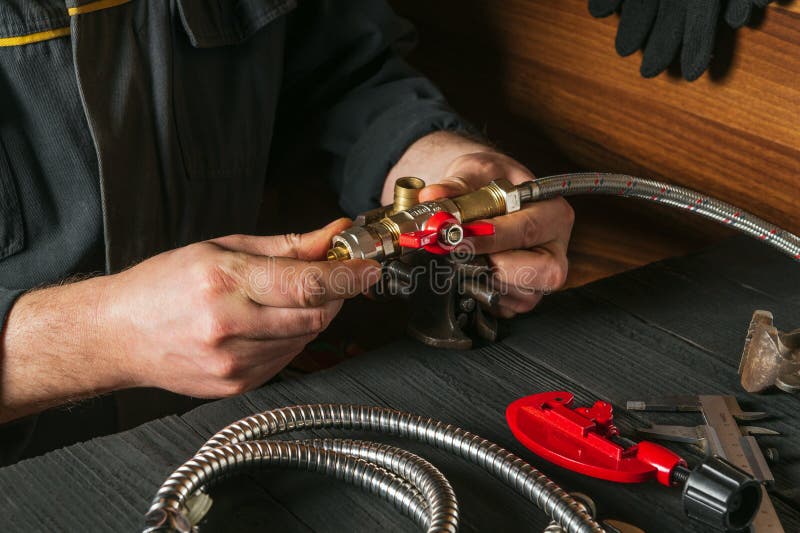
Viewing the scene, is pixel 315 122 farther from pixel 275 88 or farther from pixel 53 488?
pixel 53 488

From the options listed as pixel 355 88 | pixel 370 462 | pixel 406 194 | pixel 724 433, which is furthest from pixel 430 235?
pixel 355 88

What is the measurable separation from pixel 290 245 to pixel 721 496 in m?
0.40

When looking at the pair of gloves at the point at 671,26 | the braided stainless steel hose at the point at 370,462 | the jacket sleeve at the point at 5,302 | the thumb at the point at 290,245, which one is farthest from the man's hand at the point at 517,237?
the jacket sleeve at the point at 5,302

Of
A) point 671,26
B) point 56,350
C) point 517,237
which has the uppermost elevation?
point 671,26

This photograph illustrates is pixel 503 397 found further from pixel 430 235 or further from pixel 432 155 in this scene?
pixel 432 155

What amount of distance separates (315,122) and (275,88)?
0.34ft

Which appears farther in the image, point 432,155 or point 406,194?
point 432,155

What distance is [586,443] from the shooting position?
68 centimetres

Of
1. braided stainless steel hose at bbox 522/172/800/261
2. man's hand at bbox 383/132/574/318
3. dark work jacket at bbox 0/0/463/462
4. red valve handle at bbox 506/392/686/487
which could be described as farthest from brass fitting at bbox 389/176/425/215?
dark work jacket at bbox 0/0/463/462

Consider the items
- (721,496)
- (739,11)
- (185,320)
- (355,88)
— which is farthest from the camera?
(355,88)

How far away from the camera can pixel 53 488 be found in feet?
1.99

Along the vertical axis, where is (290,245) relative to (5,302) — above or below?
above

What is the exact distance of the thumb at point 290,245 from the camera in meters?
0.71

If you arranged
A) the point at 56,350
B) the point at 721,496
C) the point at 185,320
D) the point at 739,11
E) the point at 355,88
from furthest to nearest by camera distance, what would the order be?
the point at 355,88 → the point at 739,11 → the point at 56,350 → the point at 185,320 → the point at 721,496
